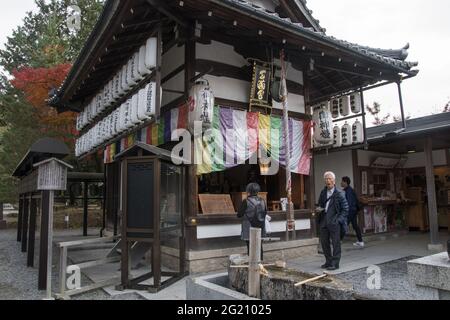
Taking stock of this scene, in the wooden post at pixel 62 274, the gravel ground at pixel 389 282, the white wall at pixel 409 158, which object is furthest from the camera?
the white wall at pixel 409 158

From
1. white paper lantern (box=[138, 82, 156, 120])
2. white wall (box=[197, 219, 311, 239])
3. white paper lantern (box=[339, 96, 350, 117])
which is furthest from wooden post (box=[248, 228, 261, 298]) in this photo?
white paper lantern (box=[339, 96, 350, 117])

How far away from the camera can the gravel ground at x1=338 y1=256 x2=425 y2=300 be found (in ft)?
19.3

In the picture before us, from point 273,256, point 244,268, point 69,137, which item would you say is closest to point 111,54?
point 273,256

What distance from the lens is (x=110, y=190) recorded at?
1427 cm

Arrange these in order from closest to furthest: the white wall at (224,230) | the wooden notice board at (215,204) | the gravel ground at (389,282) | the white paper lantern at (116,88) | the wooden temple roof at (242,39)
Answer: the gravel ground at (389,282)
the wooden temple roof at (242,39)
the white wall at (224,230)
the wooden notice board at (215,204)
the white paper lantern at (116,88)

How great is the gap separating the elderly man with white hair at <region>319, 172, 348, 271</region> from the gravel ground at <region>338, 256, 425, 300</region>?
461mm

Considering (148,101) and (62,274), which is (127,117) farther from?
(62,274)

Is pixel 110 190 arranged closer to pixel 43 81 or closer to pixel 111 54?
pixel 111 54

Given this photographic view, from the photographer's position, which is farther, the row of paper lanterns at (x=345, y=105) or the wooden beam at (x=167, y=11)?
the row of paper lanterns at (x=345, y=105)

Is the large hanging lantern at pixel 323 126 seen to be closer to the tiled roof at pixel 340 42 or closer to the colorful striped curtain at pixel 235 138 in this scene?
the colorful striped curtain at pixel 235 138

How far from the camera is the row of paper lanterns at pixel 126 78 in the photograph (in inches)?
288

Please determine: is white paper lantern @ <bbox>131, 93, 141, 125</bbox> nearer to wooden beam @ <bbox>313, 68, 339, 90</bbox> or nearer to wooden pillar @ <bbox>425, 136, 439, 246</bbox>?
wooden beam @ <bbox>313, 68, 339, 90</bbox>

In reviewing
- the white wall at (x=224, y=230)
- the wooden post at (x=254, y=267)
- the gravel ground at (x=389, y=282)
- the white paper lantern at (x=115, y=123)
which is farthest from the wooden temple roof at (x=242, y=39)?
the gravel ground at (x=389, y=282)

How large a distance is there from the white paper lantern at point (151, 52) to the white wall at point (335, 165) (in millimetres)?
8496
